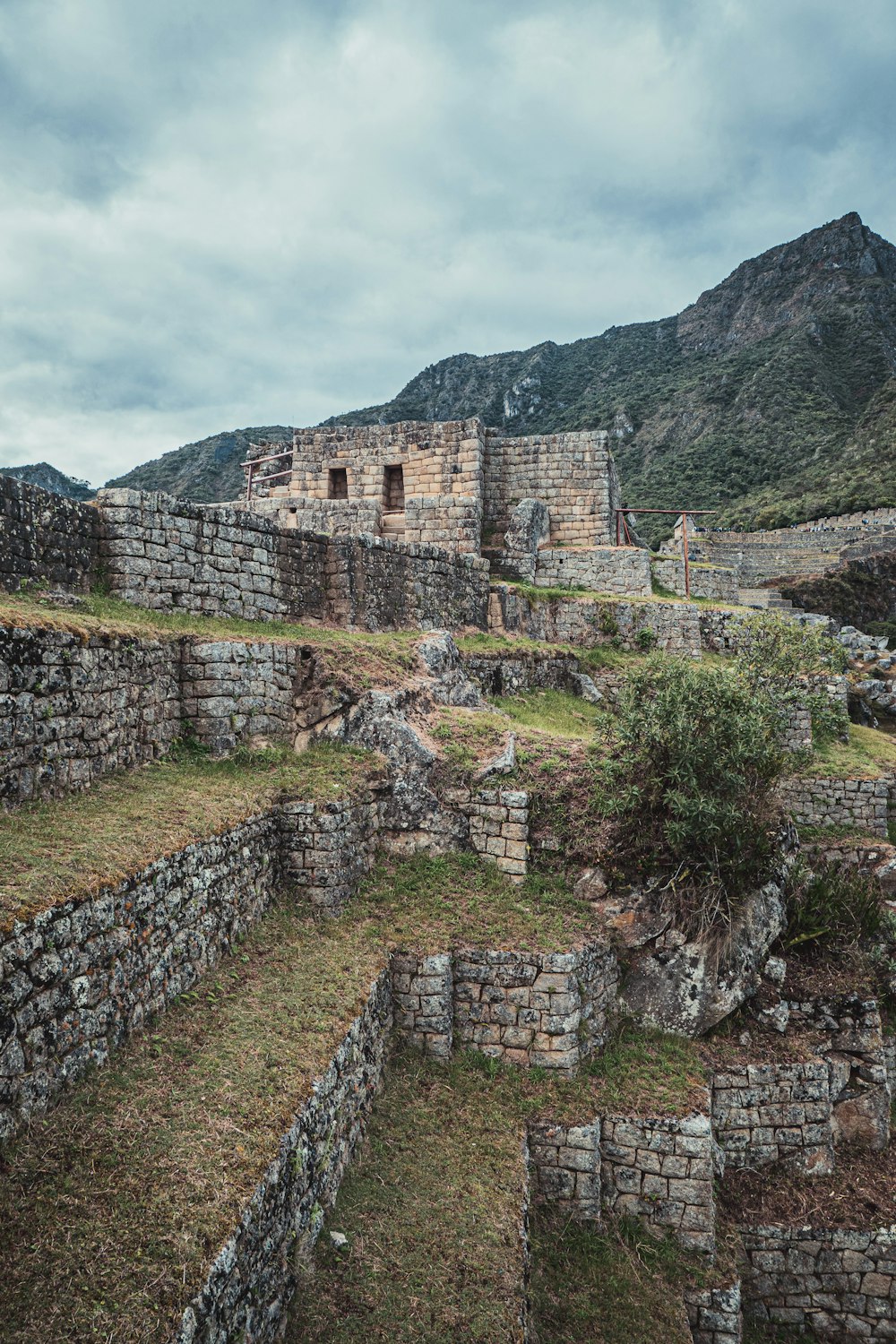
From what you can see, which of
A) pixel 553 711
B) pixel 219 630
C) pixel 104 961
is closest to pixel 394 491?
pixel 553 711

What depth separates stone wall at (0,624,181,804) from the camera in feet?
18.6

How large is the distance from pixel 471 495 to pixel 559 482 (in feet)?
8.05

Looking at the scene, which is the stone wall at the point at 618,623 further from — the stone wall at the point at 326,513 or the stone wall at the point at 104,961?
the stone wall at the point at 104,961

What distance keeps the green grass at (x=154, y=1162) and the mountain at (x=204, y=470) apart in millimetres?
45865

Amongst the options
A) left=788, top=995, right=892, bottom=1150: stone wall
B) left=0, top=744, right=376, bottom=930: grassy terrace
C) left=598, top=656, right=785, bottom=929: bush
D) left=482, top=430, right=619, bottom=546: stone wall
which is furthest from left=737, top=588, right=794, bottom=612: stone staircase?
left=0, top=744, right=376, bottom=930: grassy terrace

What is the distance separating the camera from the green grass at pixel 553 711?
1257 centimetres

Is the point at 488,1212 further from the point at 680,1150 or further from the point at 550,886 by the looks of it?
the point at 550,886

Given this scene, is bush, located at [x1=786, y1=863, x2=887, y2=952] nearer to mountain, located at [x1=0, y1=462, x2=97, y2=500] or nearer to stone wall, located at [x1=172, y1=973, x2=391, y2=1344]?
stone wall, located at [x1=172, y1=973, x2=391, y2=1344]

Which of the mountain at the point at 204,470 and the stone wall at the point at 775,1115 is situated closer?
the stone wall at the point at 775,1115

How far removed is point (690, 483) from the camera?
60.3 m

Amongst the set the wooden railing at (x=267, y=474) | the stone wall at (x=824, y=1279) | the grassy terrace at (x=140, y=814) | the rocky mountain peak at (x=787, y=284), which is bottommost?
the stone wall at (x=824, y=1279)

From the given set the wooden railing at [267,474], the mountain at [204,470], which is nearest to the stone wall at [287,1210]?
the wooden railing at [267,474]

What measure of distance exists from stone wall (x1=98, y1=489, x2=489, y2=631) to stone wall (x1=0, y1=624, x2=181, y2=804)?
1.56 metres

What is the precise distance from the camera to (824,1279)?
796 cm
